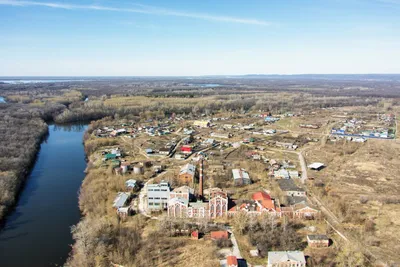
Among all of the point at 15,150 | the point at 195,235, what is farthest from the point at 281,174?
the point at 15,150

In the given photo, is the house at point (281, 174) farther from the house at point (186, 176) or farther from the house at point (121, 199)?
the house at point (121, 199)

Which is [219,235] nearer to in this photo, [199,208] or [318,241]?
[199,208]

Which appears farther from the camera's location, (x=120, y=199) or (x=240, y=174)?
(x=240, y=174)

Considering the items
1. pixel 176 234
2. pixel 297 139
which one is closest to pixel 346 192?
pixel 176 234

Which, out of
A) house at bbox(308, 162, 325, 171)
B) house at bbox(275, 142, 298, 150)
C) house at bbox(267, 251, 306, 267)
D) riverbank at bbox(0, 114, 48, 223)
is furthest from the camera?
house at bbox(275, 142, 298, 150)

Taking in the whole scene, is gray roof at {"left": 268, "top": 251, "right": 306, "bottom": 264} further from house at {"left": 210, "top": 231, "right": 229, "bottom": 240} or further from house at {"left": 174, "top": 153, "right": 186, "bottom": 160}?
house at {"left": 174, "top": 153, "right": 186, "bottom": 160}

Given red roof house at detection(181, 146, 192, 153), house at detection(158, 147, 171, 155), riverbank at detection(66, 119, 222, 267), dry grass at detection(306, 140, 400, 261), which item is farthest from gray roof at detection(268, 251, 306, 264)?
red roof house at detection(181, 146, 192, 153)
